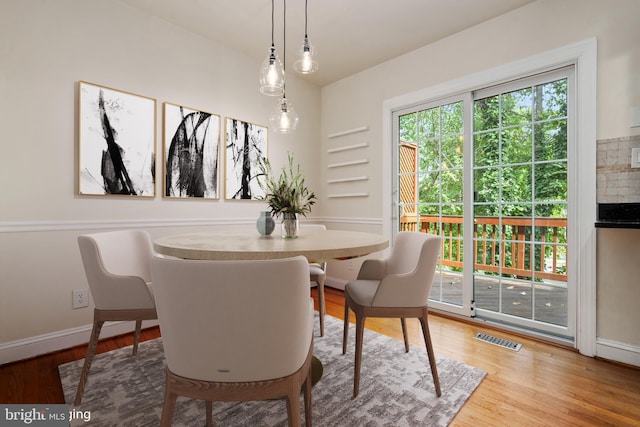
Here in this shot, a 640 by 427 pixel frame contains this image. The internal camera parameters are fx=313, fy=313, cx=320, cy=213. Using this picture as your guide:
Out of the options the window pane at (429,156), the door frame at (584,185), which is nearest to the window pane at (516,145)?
the door frame at (584,185)

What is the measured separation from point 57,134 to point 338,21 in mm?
2306

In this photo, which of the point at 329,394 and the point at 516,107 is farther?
the point at 516,107

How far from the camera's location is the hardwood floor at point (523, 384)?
147 centimetres

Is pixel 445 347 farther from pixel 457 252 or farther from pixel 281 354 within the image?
pixel 281 354

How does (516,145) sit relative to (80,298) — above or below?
above

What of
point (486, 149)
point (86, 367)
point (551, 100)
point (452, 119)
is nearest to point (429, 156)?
point (452, 119)

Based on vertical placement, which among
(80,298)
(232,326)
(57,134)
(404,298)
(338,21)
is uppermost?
(338,21)

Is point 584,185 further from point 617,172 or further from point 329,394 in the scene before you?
point 329,394

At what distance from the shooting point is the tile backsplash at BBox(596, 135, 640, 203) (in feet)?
6.45

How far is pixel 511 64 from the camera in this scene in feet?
8.15

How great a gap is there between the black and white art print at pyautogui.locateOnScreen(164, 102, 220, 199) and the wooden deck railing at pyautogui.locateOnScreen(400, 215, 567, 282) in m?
2.22

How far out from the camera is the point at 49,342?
213 cm

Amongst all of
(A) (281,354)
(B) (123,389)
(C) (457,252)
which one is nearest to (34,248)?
(B) (123,389)

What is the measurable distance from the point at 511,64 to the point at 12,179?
3634 millimetres
